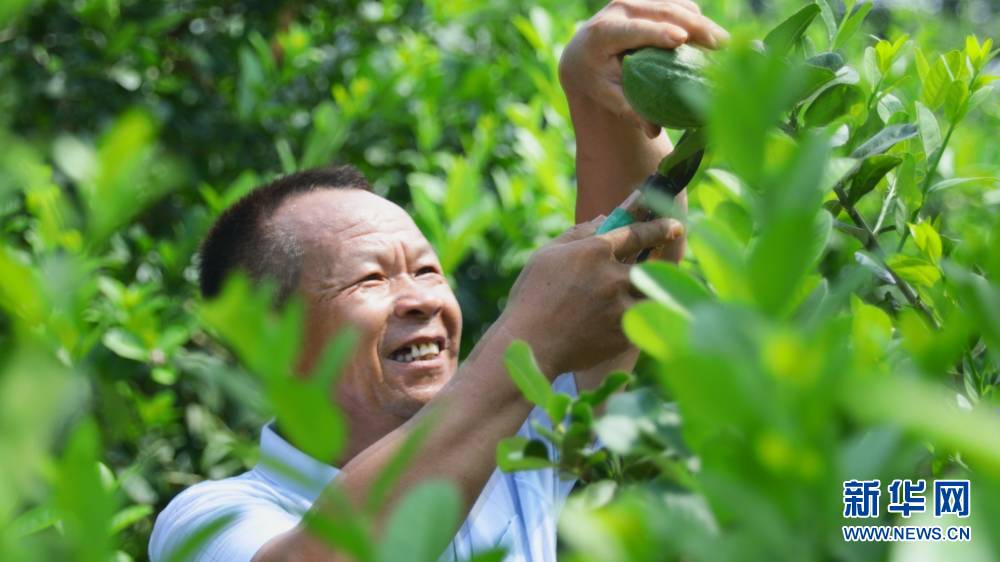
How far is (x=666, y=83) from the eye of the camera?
3.85 feet

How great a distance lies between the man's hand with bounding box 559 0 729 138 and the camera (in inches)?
52.7

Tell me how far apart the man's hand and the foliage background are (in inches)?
11.3

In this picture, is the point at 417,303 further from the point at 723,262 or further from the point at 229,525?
the point at 723,262

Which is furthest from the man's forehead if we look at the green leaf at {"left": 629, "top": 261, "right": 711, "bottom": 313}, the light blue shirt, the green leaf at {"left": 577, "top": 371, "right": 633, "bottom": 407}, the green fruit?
the green leaf at {"left": 629, "top": 261, "right": 711, "bottom": 313}

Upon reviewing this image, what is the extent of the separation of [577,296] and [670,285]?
2.17 ft

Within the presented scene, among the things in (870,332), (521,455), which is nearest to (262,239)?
(521,455)

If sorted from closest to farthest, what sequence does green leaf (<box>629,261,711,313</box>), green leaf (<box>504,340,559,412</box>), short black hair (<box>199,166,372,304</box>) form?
green leaf (<box>629,261,711,313</box>) → green leaf (<box>504,340,559,412</box>) → short black hair (<box>199,166,372,304</box>)

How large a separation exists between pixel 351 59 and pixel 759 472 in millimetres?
2863

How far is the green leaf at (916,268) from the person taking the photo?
1146 millimetres

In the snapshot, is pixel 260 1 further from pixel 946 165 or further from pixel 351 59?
pixel 946 165

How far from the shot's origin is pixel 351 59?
3.29 meters

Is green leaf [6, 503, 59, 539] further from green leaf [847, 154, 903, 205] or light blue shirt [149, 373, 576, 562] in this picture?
green leaf [847, 154, 903, 205]

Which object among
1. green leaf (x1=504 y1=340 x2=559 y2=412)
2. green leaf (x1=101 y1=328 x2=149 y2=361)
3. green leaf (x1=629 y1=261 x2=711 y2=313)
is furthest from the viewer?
green leaf (x1=101 y1=328 x2=149 y2=361)

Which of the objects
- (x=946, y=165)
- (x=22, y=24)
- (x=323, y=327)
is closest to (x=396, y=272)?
(x=323, y=327)
